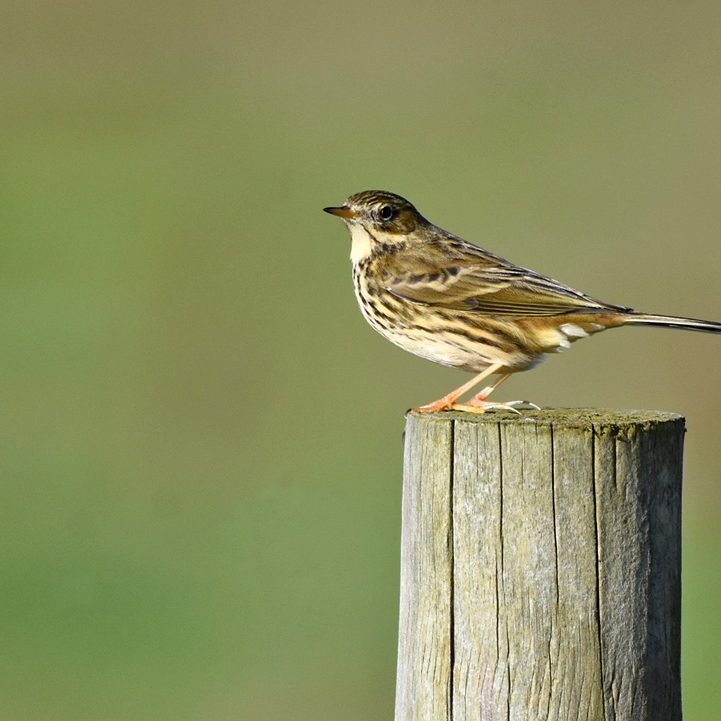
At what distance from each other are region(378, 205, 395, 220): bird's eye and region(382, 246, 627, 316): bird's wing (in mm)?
294

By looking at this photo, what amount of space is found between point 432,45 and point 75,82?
6.26m

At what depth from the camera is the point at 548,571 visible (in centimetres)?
476

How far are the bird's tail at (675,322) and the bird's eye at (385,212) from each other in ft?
6.23

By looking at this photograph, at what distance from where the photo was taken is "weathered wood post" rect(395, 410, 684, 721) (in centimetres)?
477

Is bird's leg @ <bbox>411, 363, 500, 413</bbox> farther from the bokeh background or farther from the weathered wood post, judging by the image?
the bokeh background

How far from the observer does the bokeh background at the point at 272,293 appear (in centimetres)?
1250

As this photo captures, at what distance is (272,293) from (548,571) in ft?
44.1

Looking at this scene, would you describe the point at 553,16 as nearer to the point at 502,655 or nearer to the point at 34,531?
the point at 34,531

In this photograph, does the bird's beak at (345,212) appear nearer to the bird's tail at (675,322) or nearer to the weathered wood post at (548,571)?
the bird's tail at (675,322)

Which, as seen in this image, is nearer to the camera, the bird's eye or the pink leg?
the pink leg

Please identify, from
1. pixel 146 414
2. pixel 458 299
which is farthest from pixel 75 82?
pixel 458 299

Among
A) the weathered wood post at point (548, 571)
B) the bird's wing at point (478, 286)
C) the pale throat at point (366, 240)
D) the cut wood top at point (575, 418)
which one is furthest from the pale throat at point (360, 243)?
the weathered wood post at point (548, 571)

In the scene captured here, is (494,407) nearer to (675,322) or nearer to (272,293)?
(675,322)

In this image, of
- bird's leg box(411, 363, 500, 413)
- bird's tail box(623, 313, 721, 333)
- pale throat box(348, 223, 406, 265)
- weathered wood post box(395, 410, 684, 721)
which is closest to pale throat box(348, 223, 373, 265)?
pale throat box(348, 223, 406, 265)
